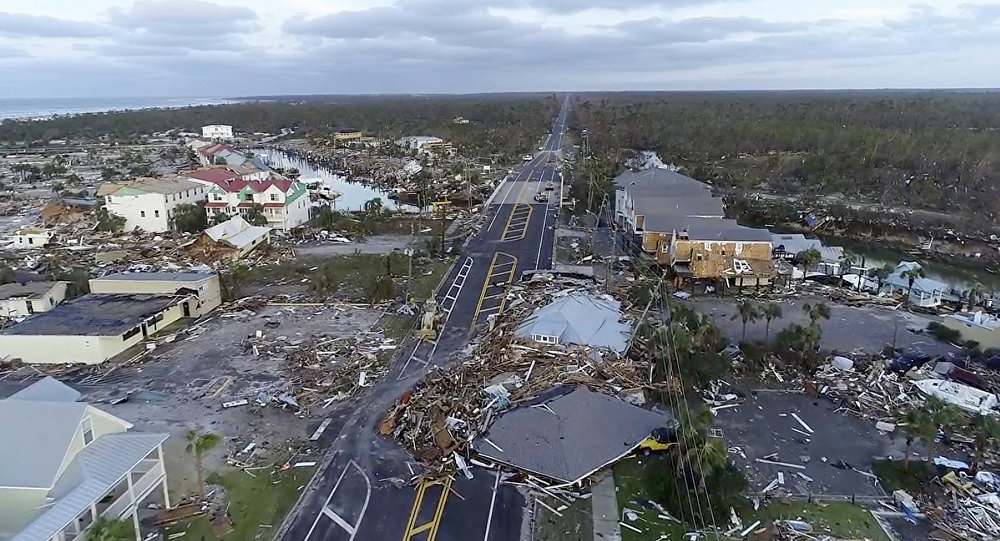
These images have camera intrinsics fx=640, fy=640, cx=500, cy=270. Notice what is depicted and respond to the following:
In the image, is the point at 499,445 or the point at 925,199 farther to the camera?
the point at 925,199

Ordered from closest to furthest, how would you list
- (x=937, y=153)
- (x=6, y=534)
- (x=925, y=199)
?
(x=6, y=534), (x=925, y=199), (x=937, y=153)

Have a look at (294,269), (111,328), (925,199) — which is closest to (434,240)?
(294,269)

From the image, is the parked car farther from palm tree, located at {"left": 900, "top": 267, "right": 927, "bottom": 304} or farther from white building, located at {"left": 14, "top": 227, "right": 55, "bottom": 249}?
white building, located at {"left": 14, "top": 227, "right": 55, "bottom": 249}

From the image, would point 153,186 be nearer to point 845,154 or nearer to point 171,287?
point 171,287

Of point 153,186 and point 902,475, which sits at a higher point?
point 153,186

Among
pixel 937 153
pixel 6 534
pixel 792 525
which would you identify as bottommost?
pixel 792 525

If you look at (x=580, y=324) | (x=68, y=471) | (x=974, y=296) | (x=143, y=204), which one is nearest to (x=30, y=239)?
(x=143, y=204)

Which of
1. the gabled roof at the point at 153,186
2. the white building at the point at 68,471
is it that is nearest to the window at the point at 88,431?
the white building at the point at 68,471

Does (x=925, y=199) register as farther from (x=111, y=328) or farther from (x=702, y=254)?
(x=111, y=328)
